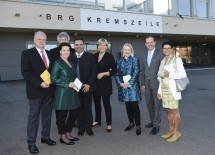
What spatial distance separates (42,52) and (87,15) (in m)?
13.0

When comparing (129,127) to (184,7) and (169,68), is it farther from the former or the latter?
(184,7)

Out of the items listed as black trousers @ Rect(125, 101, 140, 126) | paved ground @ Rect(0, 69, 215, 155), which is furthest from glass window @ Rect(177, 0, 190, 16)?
black trousers @ Rect(125, 101, 140, 126)

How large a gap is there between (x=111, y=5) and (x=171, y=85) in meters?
15.0

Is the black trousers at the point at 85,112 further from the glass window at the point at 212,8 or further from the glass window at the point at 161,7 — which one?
the glass window at the point at 212,8

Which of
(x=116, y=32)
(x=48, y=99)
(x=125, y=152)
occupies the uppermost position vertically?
(x=116, y=32)

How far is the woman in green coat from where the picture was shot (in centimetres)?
420

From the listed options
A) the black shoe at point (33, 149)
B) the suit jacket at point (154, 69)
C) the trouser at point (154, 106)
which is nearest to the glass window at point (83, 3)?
the suit jacket at point (154, 69)

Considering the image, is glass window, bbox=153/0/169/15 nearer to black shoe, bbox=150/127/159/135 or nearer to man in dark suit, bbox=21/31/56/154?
black shoe, bbox=150/127/159/135

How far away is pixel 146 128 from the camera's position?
5.18 metres

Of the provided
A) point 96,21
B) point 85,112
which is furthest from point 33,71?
point 96,21

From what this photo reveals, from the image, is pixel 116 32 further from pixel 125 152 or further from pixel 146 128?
pixel 125 152

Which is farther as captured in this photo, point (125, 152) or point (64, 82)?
point (64, 82)

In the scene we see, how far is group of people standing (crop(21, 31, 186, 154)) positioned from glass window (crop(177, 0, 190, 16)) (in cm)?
1831

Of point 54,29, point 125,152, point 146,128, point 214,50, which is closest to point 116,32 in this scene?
point 54,29
